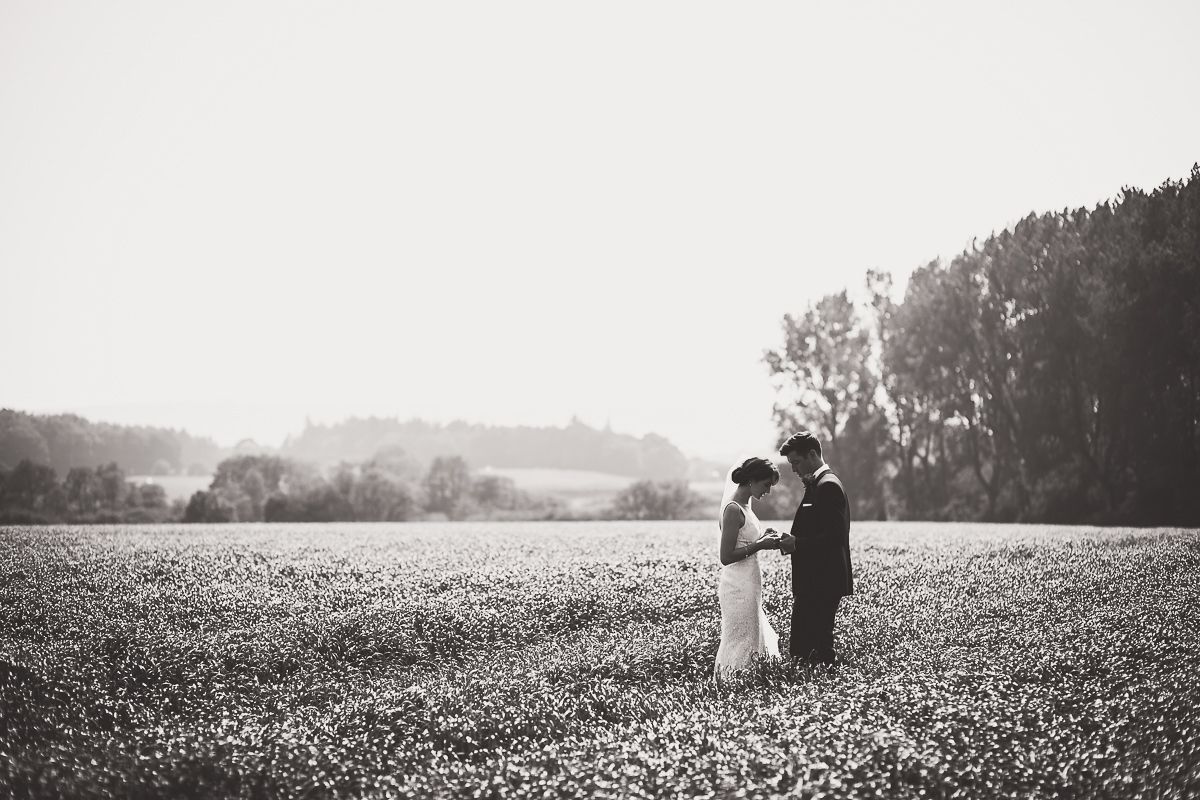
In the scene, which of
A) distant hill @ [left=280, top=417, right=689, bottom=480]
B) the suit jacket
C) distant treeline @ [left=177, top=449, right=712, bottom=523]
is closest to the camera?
the suit jacket

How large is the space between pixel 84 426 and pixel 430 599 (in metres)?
46.4

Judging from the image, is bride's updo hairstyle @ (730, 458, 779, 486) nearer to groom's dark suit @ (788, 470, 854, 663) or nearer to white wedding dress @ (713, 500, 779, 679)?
white wedding dress @ (713, 500, 779, 679)

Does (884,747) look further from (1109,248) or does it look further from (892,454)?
(892,454)

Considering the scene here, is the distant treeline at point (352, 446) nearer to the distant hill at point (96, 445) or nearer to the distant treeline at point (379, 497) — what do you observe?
the distant hill at point (96, 445)

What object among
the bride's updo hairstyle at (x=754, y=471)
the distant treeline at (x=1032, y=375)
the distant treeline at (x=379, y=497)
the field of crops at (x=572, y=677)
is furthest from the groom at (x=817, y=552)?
the distant treeline at (x=379, y=497)

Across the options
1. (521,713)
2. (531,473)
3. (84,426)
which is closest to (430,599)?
(521,713)

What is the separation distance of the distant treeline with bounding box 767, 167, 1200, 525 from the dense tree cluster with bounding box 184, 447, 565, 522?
1670 centimetres

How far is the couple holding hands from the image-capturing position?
25.2 feet

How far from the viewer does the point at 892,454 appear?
125 feet

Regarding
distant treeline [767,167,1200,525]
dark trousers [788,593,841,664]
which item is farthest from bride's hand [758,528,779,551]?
distant treeline [767,167,1200,525]

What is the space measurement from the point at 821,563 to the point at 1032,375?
2514cm

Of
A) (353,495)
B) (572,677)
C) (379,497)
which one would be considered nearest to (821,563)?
(572,677)

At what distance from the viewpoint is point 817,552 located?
7770 mm

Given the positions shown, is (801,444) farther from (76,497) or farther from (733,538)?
(76,497)
